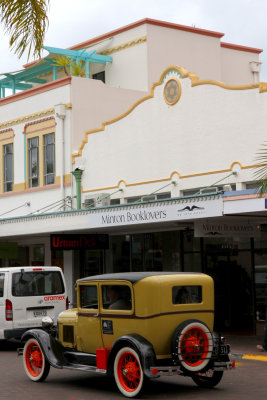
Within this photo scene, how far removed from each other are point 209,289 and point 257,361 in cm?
398

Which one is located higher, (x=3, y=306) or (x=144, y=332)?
(x=3, y=306)

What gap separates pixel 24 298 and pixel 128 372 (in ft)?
21.4

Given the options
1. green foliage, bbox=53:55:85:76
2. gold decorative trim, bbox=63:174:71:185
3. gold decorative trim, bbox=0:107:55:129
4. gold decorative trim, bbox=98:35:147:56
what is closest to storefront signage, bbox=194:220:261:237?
gold decorative trim, bbox=63:174:71:185

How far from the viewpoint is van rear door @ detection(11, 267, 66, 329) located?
53.8ft

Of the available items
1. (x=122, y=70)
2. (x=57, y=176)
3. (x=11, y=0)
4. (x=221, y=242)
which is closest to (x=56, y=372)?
(x=11, y=0)

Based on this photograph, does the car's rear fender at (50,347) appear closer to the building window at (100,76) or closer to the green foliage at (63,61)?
the green foliage at (63,61)

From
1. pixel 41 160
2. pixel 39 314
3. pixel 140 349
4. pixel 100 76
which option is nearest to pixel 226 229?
pixel 39 314

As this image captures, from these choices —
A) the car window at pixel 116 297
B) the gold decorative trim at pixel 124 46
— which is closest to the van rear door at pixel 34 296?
the car window at pixel 116 297

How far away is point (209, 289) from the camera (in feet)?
37.0

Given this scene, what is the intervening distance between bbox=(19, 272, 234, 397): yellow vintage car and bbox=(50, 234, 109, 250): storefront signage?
10.5 meters

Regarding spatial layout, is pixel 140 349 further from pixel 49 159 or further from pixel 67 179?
pixel 49 159

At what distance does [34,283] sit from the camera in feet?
54.5

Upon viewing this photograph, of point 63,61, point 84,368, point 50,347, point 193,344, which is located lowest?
point 84,368

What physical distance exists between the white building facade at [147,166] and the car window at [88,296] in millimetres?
5276
